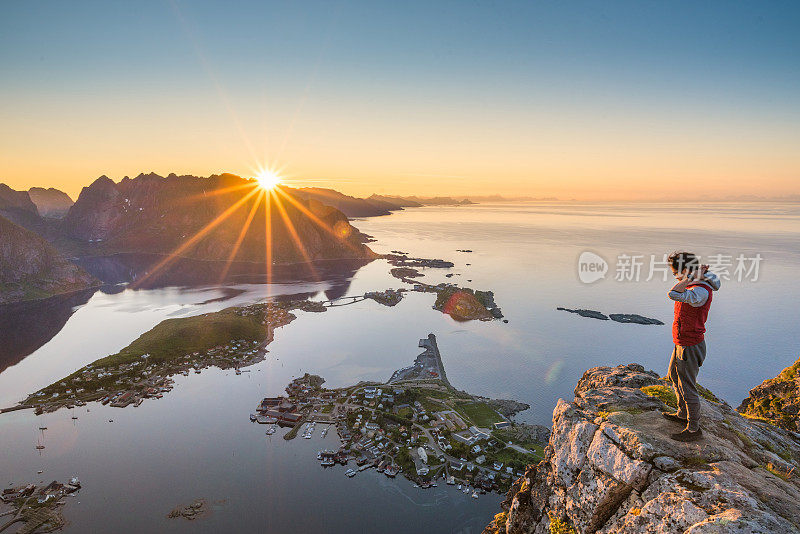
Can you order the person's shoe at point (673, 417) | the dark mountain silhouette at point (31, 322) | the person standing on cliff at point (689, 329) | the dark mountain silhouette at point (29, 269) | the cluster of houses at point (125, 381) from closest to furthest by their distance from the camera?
the person standing on cliff at point (689, 329) < the person's shoe at point (673, 417) < the cluster of houses at point (125, 381) < the dark mountain silhouette at point (31, 322) < the dark mountain silhouette at point (29, 269)

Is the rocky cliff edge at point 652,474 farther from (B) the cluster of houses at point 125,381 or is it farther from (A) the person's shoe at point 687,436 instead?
(B) the cluster of houses at point 125,381

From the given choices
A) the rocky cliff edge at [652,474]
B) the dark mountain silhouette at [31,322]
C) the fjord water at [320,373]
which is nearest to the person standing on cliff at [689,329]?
the rocky cliff edge at [652,474]

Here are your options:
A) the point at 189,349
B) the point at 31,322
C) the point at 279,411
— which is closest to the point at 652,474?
the point at 279,411

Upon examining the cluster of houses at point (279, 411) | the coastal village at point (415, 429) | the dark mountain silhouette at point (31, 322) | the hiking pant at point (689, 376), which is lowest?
the dark mountain silhouette at point (31, 322)

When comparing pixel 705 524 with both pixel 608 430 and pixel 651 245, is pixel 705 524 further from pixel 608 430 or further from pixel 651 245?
pixel 651 245

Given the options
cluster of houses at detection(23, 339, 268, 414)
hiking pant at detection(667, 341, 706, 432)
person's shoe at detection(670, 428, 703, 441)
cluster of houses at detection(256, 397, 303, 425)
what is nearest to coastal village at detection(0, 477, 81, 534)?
cluster of houses at detection(23, 339, 268, 414)

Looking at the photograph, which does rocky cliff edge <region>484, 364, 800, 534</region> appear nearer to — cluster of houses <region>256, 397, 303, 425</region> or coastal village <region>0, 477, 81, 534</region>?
cluster of houses <region>256, 397, 303, 425</region>
